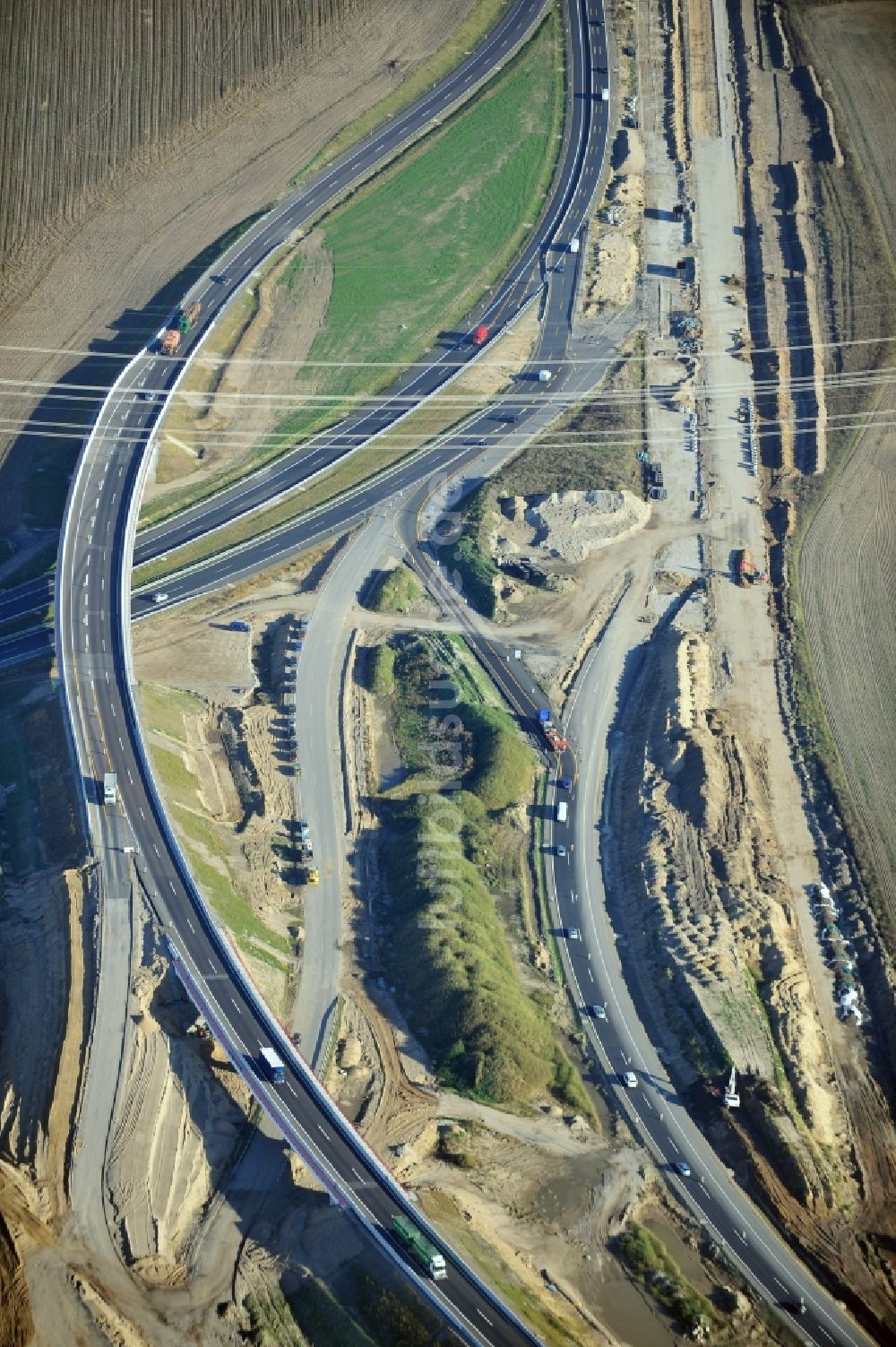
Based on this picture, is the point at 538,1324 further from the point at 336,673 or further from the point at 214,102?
the point at 214,102

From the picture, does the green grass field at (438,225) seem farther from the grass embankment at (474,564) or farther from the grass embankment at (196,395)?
the grass embankment at (474,564)

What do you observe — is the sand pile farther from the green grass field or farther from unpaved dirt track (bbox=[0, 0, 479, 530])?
unpaved dirt track (bbox=[0, 0, 479, 530])

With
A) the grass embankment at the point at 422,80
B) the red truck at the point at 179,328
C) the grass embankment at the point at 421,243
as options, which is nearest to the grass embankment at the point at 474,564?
the grass embankment at the point at 421,243

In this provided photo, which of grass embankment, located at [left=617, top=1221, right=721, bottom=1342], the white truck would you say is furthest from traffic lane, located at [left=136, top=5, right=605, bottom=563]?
grass embankment, located at [left=617, top=1221, right=721, bottom=1342]

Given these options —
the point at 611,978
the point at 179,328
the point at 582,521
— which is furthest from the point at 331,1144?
the point at 179,328

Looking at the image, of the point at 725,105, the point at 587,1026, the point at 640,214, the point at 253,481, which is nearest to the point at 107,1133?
the point at 587,1026

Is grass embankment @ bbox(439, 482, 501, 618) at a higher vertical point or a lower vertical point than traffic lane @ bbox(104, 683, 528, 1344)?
higher
